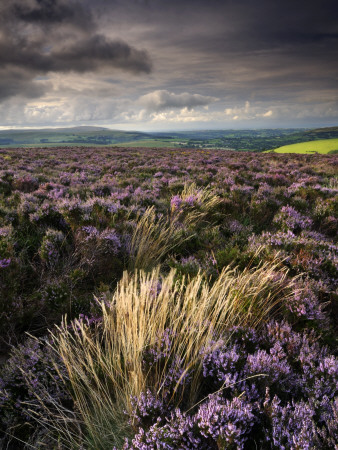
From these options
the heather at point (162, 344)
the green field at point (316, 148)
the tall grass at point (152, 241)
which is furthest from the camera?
the green field at point (316, 148)

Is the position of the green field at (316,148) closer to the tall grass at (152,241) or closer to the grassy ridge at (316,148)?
the grassy ridge at (316,148)

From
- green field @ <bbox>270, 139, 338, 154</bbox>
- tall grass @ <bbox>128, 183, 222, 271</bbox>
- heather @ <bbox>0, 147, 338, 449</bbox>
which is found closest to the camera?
heather @ <bbox>0, 147, 338, 449</bbox>

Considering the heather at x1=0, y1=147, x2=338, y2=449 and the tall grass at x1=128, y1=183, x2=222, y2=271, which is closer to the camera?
the heather at x1=0, y1=147, x2=338, y2=449

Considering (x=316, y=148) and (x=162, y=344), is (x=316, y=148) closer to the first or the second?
(x=316, y=148)

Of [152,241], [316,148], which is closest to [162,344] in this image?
[152,241]

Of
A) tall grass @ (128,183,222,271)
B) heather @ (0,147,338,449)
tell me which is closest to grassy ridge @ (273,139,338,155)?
tall grass @ (128,183,222,271)

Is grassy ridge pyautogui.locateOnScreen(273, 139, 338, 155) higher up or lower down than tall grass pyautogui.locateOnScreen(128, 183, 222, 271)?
higher up

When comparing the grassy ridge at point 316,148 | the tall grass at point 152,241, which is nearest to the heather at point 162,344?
the tall grass at point 152,241

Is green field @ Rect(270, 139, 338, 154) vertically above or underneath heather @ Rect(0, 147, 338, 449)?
above

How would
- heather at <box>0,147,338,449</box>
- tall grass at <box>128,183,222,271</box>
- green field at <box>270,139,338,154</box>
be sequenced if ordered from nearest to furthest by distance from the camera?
heather at <box>0,147,338,449</box>
tall grass at <box>128,183,222,271</box>
green field at <box>270,139,338,154</box>

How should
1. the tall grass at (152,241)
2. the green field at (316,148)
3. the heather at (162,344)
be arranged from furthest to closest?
the green field at (316,148), the tall grass at (152,241), the heather at (162,344)

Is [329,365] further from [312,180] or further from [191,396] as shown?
[312,180]

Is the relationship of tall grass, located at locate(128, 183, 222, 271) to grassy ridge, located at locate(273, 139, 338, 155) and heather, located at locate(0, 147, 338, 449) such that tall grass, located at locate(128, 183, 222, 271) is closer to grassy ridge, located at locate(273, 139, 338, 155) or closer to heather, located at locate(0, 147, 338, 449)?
heather, located at locate(0, 147, 338, 449)

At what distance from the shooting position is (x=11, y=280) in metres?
2.99
